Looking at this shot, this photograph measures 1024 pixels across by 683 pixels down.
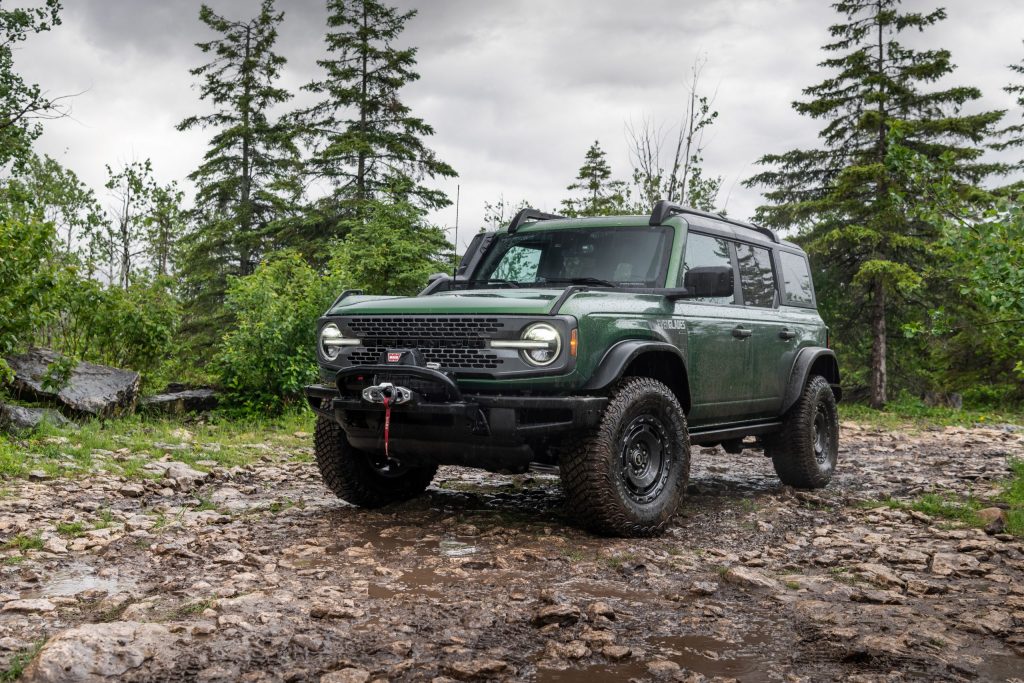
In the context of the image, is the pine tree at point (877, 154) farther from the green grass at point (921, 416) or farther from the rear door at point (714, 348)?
the rear door at point (714, 348)

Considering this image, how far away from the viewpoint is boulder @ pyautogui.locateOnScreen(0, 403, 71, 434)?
→ 26.6ft

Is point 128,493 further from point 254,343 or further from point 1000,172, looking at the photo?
point 1000,172

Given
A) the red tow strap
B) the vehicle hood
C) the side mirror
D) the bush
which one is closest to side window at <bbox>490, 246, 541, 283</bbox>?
the vehicle hood

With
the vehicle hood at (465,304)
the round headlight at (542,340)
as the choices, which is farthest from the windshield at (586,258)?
the round headlight at (542,340)

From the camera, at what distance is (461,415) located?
4684mm

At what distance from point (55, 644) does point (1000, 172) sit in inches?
895

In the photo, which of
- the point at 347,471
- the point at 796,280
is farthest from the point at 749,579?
the point at 796,280

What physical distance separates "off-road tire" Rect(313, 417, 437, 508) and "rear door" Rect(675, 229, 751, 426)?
7.16ft

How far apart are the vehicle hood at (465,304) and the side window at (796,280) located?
2805 mm

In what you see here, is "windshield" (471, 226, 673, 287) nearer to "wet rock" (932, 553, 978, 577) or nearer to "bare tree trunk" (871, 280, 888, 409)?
"wet rock" (932, 553, 978, 577)

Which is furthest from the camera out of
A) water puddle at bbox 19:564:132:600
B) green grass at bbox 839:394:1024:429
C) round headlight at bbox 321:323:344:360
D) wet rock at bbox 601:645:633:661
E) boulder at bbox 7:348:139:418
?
green grass at bbox 839:394:1024:429

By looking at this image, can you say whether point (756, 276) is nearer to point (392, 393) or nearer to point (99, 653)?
point (392, 393)

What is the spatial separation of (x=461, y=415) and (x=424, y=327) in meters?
0.62

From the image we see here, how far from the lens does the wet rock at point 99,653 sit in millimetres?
2947
